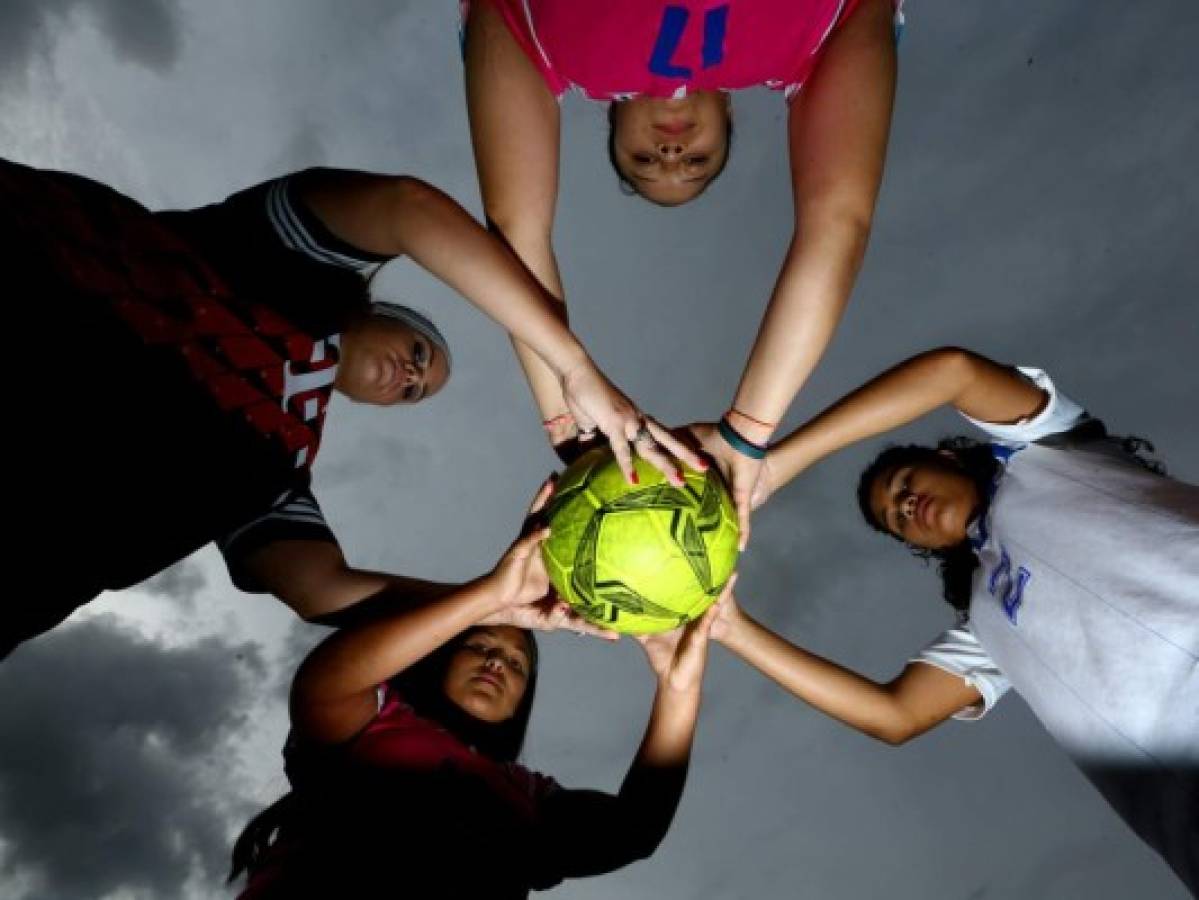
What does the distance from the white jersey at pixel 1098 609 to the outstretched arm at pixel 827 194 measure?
52.2 inches

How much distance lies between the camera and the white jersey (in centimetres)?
236

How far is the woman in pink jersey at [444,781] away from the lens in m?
2.80

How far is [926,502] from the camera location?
4.15 m

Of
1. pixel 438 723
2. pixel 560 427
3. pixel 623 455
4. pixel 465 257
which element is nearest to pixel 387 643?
pixel 438 723

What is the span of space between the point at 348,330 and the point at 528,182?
1378 millimetres

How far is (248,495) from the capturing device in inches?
84.0

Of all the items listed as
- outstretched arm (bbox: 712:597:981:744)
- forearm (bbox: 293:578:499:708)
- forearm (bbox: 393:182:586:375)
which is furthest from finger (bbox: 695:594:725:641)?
forearm (bbox: 393:182:586:375)

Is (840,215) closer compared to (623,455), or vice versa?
(840,215)

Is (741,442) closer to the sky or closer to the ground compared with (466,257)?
closer to the ground

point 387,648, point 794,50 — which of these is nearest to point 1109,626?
point 794,50

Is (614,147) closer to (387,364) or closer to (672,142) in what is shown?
(672,142)

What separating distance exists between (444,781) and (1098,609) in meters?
2.66

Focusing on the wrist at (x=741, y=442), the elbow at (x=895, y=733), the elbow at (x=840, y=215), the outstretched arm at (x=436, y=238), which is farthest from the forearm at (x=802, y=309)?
the elbow at (x=895, y=733)

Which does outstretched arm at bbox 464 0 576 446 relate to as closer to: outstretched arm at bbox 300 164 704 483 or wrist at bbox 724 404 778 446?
outstretched arm at bbox 300 164 704 483
